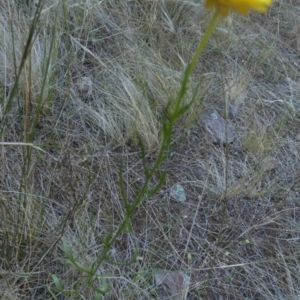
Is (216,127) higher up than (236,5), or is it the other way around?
(236,5)

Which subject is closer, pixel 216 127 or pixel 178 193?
pixel 178 193

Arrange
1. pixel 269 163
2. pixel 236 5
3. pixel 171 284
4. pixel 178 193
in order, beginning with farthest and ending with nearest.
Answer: pixel 269 163 < pixel 178 193 < pixel 171 284 < pixel 236 5

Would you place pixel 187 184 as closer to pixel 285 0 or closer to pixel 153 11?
pixel 153 11

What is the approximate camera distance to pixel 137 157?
1339 millimetres

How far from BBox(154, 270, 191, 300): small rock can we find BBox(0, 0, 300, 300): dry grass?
25 millimetres

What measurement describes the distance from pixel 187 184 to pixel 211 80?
44cm

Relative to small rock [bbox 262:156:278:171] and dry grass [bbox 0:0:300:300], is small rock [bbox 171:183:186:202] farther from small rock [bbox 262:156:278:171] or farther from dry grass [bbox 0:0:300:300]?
small rock [bbox 262:156:278:171]

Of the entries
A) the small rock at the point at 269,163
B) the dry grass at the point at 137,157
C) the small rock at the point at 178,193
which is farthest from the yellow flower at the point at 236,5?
the small rock at the point at 269,163

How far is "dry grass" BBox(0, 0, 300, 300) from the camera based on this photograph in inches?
40.6

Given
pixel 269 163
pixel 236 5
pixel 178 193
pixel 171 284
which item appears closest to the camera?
pixel 236 5

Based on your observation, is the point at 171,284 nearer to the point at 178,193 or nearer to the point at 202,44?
the point at 178,193

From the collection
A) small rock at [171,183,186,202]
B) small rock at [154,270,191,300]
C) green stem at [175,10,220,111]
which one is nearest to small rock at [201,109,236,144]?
small rock at [171,183,186,202]

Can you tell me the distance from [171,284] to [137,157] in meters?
0.39

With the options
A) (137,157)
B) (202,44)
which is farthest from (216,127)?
(202,44)
